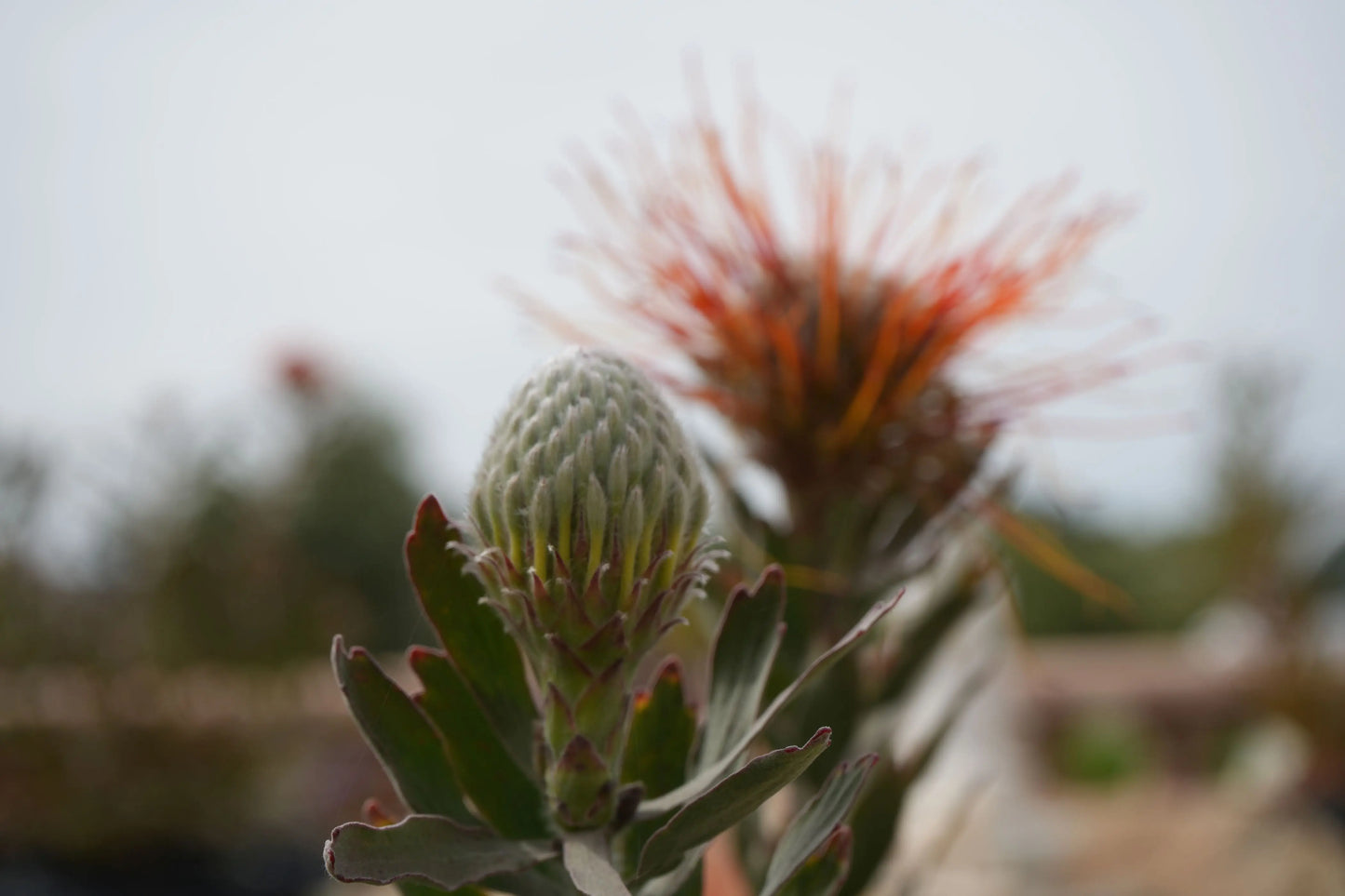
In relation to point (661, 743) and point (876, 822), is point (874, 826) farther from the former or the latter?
point (661, 743)

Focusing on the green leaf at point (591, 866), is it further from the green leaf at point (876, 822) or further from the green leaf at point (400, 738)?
the green leaf at point (876, 822)

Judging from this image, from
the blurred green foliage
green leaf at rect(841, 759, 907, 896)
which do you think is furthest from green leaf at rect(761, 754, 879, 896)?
the blurred green foliage

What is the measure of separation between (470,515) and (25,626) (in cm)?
270

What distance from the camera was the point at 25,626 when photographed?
8.49 ft

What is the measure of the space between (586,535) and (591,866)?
0.35 ft

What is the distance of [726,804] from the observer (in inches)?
13.8

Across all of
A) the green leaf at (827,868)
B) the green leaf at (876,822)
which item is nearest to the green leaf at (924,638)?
the green leaf at (876,822)

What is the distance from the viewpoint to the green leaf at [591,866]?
1.06ft

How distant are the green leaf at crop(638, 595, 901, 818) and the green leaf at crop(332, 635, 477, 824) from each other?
0.08 metres

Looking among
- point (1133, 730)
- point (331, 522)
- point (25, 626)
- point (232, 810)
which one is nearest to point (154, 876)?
point (232, 810)

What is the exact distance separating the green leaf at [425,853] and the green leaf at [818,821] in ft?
0.28

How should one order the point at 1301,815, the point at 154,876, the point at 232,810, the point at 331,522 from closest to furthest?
the point at 154,876
the point at 232,810
the point at 1301,815
the point at 331,522

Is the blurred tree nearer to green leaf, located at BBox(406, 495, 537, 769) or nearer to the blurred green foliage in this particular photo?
the blurred green foliage

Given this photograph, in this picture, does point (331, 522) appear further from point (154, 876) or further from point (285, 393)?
point (154, 876)
